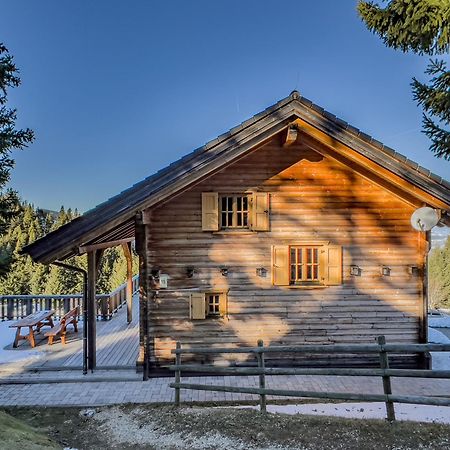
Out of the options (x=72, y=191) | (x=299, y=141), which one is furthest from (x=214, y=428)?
(x=72, y=191)

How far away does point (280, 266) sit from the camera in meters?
9.16

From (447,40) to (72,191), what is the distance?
7885 cm

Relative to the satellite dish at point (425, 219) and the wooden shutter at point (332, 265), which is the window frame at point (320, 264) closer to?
the wooden shutter at point (332, 265)

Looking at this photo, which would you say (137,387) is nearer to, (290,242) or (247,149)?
(290,242)

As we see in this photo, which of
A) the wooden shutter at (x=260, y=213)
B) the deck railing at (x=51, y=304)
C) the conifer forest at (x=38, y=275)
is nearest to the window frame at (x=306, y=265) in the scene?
the wooden shutter at (x=260, y=213)

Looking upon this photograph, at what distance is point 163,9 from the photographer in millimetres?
23047

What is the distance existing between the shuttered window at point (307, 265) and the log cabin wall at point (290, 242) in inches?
6.8

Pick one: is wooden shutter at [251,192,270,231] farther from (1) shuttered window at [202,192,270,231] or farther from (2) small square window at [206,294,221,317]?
(2) small square window at [206,294,221,317]

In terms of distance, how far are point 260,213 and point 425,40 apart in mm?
5636

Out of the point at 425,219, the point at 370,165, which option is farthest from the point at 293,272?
the point at 425,219

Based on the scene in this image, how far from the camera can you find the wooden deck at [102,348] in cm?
942

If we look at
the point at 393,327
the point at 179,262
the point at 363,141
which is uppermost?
the point at 363,141

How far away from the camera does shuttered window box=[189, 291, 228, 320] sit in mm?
9023

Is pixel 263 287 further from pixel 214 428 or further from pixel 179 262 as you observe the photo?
pixel 214 428
